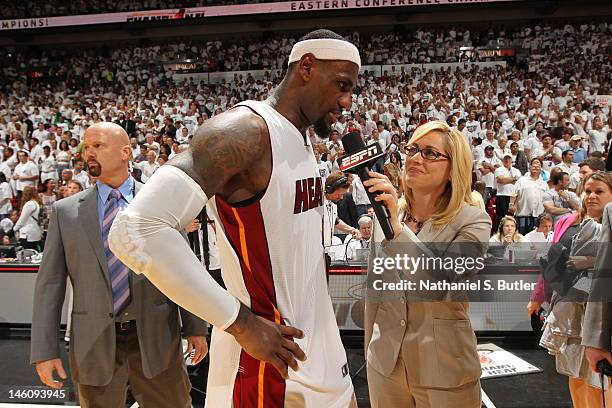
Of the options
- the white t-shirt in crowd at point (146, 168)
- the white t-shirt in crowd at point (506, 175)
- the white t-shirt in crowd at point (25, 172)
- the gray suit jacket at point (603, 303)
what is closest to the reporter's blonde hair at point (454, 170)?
the gray suit jacket at point (603, 303)

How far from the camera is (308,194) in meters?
1.46

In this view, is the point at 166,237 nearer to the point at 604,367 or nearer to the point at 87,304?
the point at 87,304

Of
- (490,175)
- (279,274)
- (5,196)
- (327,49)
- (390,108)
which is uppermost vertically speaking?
(390,108)

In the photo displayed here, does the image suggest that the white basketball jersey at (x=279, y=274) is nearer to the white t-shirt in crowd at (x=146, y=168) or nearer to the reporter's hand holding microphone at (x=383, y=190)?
the reporter's hand holding microphone at (x=383, y=190)

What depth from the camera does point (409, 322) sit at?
2.34 metres

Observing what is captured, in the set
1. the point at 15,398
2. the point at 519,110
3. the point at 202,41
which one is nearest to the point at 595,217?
the point at 15,398

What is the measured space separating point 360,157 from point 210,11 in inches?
806

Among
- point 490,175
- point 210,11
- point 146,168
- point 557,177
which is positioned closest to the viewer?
point 557,177

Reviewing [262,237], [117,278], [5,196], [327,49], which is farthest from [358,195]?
[262,237]

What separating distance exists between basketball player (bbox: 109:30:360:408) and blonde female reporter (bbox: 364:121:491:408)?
2.49 feet

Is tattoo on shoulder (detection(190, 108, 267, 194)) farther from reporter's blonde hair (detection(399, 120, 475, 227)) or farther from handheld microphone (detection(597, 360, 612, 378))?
handheld microphone (detection(597, 360, 612, 378))

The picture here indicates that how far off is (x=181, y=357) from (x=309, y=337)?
1401 mm

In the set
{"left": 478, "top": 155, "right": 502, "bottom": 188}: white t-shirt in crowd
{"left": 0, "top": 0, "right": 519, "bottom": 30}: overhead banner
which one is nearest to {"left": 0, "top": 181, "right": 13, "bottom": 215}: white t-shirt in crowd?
{"left": 478, "top": 155, "right": 502, "bottom": 188}: white t-shirt in crowd

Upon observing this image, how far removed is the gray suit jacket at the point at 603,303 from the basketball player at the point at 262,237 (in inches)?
55.7
